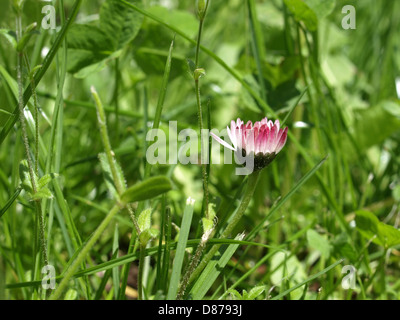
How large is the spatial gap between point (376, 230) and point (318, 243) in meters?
0.09

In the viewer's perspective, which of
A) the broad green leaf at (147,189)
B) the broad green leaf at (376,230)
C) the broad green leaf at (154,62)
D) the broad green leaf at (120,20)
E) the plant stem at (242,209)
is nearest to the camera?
the broad green leaf at (147,189)

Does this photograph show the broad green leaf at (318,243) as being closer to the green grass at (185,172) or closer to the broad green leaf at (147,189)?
the green grass at (185,172)

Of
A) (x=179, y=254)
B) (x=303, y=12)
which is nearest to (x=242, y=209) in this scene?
(x=179, y=254)

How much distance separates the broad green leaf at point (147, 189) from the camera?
502 mm

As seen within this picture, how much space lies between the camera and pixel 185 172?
3.97 feet

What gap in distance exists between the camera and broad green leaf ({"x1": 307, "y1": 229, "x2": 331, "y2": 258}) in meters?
0.80

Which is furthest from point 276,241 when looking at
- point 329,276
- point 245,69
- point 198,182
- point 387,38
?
point 387,38

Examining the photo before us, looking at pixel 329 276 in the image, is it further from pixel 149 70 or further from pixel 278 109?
pixel 149 70

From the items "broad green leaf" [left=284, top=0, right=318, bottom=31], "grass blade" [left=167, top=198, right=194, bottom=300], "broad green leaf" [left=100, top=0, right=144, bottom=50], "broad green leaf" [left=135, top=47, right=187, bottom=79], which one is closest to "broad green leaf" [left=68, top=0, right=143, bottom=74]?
"broad green leaf" [left=100, top=0, right=144, bottom=50]

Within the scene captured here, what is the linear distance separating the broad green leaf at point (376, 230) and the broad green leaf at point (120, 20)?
502 mm

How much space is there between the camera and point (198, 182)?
1.23m

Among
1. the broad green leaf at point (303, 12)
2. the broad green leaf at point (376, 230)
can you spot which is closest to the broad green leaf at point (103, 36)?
the broad green leaf at point (303, 12)
